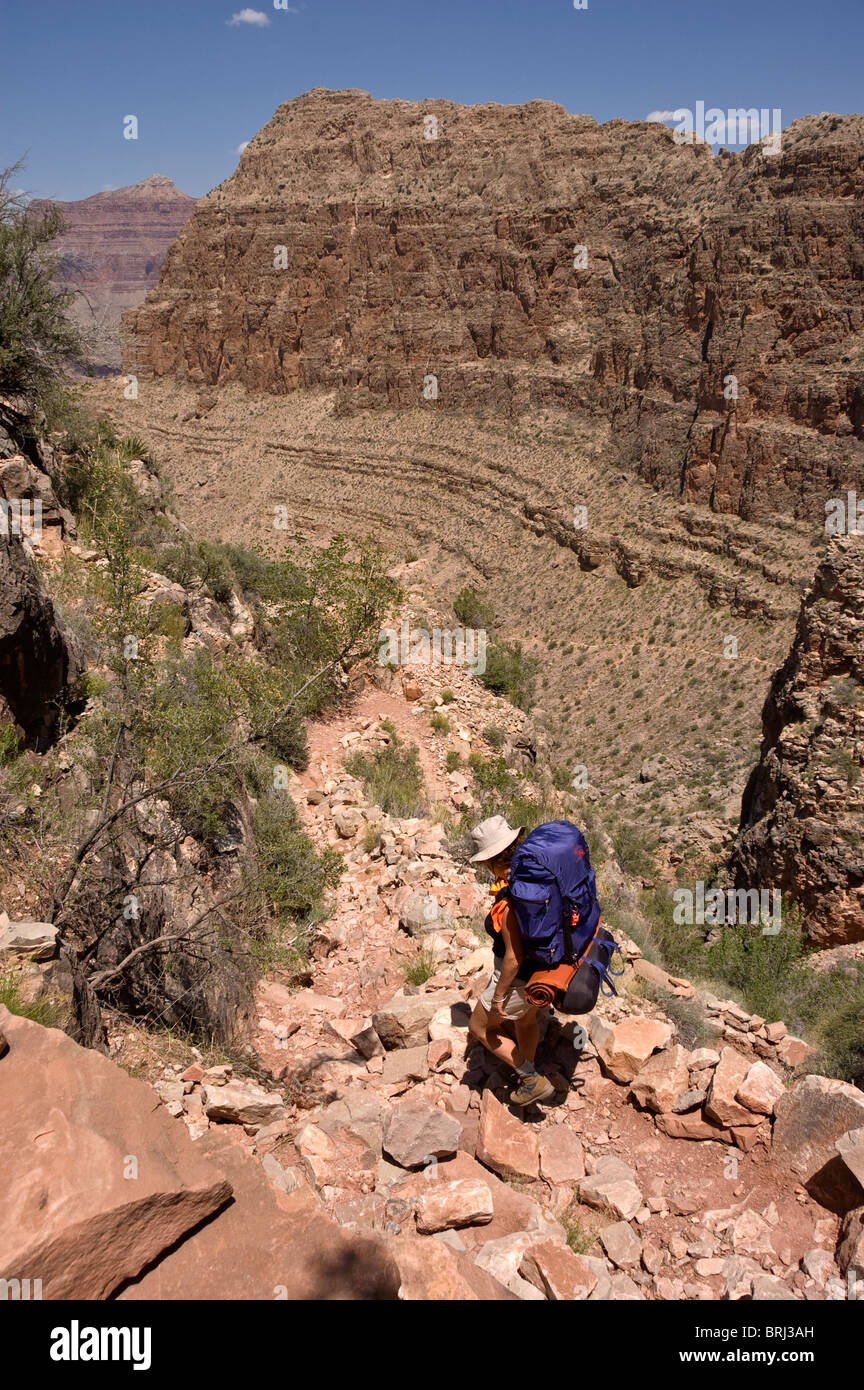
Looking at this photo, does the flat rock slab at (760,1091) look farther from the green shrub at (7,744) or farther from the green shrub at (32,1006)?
the green shrub at (7,744)

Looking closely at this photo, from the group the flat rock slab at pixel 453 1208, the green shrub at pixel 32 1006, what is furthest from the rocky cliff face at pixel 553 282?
the green shrub at pixel 32 1006

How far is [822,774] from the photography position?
12789mm

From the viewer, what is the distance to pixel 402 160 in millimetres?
68062

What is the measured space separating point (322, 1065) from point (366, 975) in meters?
1.52

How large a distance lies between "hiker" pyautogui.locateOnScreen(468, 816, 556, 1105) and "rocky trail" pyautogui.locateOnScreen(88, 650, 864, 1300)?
22cm

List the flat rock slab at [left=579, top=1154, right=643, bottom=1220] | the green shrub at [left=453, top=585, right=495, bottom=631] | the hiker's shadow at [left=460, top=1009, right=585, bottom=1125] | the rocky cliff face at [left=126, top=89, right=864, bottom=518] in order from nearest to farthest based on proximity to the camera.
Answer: the flat rock slab at [left=579, top=1154, right=643, bottom=1220]
the hiker's shadow at [left=460, top=1009, right=585, bottom=1125]
the green shrub at [left=453, top=585, right=495, bottom=631]
the rocky cliff face at [left=126, top=89, right=864, bottom=518]

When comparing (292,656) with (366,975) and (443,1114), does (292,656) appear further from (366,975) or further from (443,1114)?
(443,1114)

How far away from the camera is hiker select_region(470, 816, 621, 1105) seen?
4086 millimetres

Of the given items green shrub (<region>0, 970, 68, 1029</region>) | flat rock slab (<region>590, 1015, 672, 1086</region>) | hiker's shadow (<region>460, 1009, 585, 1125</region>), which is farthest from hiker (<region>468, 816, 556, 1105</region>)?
green shrub (<region>0, 970, 68, 1029</region>)

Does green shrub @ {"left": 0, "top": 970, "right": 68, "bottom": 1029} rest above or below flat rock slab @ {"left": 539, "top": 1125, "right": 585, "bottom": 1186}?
above

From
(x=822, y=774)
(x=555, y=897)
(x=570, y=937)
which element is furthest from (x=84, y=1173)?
(x=822, y=774)

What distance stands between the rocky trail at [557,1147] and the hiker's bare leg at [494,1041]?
0.22 metres

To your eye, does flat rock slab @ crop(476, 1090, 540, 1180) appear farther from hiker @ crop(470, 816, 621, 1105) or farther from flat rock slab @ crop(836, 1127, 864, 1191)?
flat rock slab @ crop(836, 1127, 864, 1191)

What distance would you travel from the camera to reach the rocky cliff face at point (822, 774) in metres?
12.2
